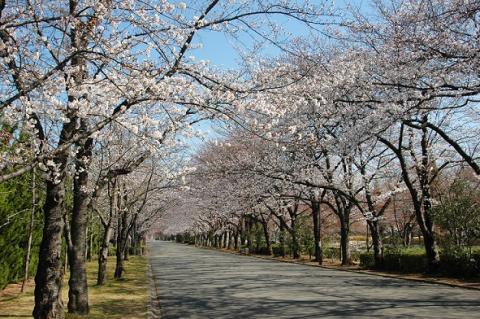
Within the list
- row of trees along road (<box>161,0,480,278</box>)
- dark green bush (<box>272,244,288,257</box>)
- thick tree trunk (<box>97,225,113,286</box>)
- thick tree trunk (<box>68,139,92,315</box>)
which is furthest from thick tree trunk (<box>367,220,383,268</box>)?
dark green bush (<box>272,244,288,257</box>)

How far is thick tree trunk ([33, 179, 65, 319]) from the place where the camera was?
771 cm

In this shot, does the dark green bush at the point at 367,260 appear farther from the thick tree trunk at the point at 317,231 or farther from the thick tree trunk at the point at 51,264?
the thick tree trunk at the point at 51,264

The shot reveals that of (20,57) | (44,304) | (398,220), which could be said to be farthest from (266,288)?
(398,220)

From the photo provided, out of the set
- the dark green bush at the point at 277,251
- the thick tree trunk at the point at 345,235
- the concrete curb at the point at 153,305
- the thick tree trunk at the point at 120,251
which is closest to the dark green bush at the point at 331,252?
the dark green bush at the point at 277,251

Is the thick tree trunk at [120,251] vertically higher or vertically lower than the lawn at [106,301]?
higher

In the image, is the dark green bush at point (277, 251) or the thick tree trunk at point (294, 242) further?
the dark green bush at point (277, 251)

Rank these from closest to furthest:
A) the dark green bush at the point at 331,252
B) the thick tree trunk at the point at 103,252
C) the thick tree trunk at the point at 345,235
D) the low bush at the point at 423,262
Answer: the thick tree trunk at the point at 103,252 < the low bush at the point at 423,262 < the thick tree trunk at the point at 345,235 < the dark green bush at the point at 331,252

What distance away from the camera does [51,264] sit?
25.7 feet

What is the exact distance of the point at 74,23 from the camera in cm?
507

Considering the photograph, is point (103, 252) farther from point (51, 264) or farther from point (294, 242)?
point (294, 242)

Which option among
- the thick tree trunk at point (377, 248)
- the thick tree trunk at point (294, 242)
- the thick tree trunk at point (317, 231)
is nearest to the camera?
the thick tree trunk at point (377, 248)

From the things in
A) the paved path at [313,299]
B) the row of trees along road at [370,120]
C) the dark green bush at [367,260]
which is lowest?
the paved path at [313,299]

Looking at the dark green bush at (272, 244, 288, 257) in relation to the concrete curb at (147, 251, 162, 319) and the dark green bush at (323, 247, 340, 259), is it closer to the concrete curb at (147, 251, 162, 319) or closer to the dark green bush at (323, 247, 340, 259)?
the dark green bush at (323, 247, 340, 259)

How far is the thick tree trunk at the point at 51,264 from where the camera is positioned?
7.71 m
